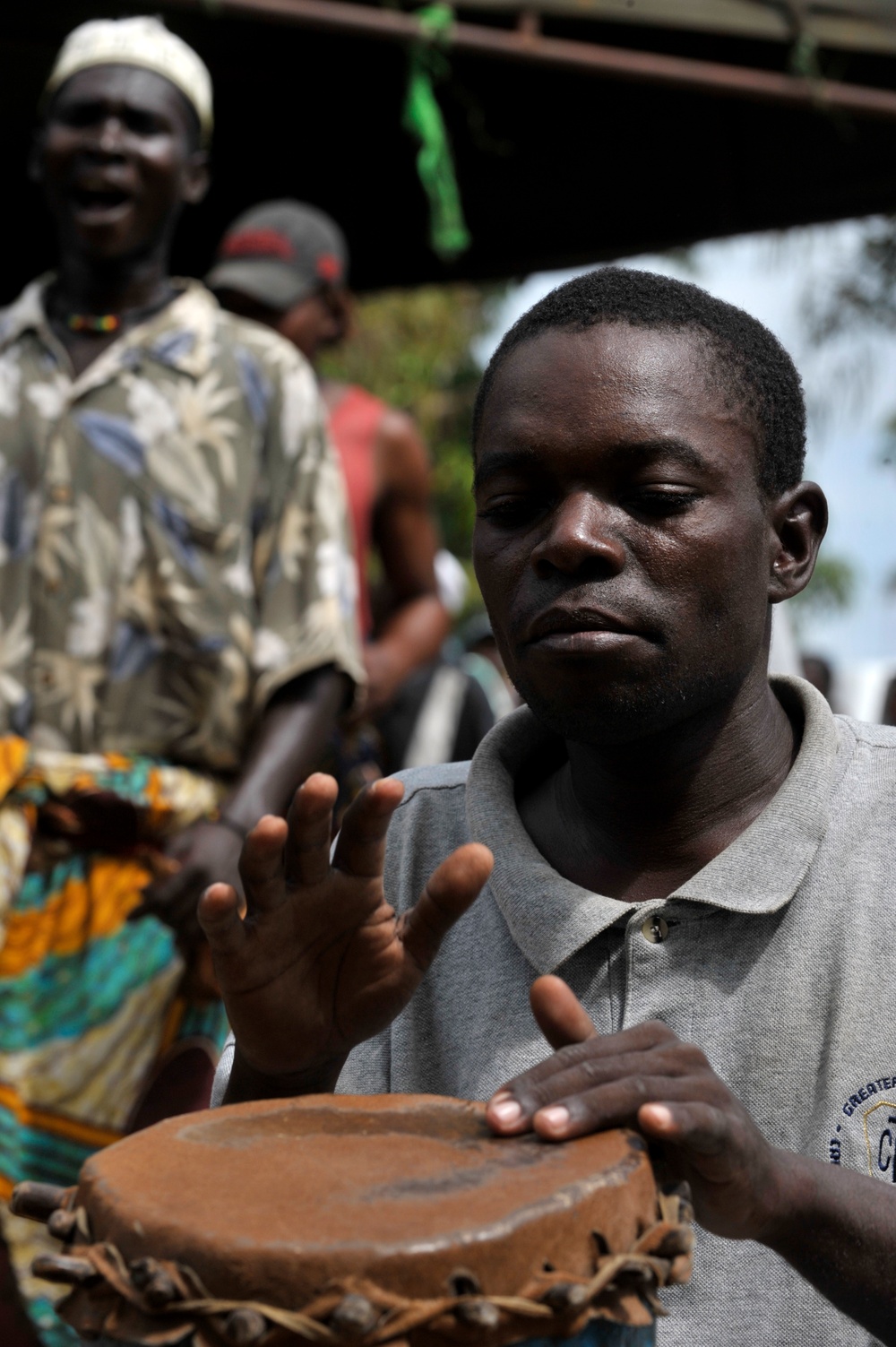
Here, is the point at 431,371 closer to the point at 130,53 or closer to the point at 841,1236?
the point at 130,53

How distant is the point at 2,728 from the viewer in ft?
10.3

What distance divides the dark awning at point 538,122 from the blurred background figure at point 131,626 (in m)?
0.83

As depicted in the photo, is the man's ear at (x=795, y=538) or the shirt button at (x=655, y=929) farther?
the man's ear at (x=795, y=538)

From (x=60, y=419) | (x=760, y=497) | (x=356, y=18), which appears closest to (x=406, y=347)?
(x=356, y=18)

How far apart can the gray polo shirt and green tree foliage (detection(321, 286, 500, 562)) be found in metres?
12.2

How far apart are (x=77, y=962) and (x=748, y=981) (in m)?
1.61

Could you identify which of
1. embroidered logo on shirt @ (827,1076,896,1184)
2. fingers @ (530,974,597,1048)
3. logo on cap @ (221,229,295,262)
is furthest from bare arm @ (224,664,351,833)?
logo on cap @ (221,229,295,262)

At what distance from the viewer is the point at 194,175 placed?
3.60 meters

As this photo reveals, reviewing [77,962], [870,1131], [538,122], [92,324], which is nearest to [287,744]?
[77,962]

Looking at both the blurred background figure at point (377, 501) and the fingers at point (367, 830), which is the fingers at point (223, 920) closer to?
the fingers at point (367, 830)

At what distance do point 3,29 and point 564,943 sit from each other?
12.4 ft

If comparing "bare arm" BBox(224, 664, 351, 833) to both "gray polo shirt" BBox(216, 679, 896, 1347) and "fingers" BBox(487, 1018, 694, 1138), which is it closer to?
"gray polo shirt" BBox(216, 679, 896, 1347)

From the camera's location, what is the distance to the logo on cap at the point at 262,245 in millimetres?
4887

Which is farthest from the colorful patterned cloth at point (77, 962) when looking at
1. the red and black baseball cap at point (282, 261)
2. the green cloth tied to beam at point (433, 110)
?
the red and black baseball cap at point (282, 261)
